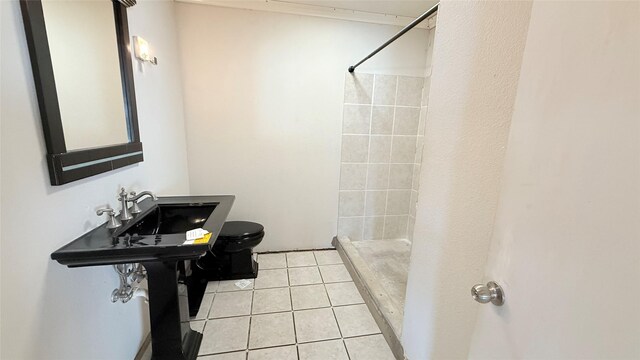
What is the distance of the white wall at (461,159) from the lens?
72cm

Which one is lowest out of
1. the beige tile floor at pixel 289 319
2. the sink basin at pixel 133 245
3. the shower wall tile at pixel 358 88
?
the beige tile floor at pixel 289 319

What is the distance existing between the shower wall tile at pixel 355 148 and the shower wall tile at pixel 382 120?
142 millimetres

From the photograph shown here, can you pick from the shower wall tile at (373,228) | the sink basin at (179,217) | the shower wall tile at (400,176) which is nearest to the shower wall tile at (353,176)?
the shower wall tile at (400,176)

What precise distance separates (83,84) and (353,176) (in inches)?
81.3

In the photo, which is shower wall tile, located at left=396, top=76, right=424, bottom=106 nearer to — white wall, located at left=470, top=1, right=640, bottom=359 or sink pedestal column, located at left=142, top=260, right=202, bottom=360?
white wall, located at left=470, top=1, right=640, bottom=359

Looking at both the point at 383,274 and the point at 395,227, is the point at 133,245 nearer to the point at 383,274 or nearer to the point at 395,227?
the point at 383,274

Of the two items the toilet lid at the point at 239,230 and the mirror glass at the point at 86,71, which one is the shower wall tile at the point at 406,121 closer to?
the toilet lid at the point at 239,230

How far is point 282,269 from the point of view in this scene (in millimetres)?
2285

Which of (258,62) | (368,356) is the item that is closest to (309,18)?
(258,62)

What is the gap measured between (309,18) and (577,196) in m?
2.34

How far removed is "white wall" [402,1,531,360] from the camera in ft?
2.36

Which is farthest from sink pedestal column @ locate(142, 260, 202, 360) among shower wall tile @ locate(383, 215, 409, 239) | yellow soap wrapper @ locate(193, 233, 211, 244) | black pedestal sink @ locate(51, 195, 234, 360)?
shower wall tile @ locate(383, 215, 409, 239)

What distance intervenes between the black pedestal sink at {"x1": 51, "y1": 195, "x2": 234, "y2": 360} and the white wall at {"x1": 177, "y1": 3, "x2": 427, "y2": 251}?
2.56 feet

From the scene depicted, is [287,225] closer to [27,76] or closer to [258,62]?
[258,62]
